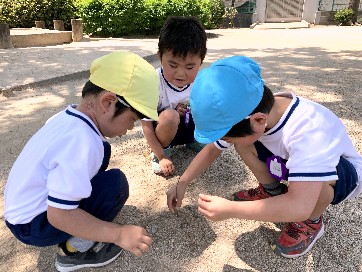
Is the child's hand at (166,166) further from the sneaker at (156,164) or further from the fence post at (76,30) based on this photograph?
the fence post at (76,30)

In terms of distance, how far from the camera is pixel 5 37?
6949 millimetres

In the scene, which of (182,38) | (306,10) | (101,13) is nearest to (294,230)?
(182,38)

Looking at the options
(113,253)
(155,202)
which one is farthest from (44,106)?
(113,253)

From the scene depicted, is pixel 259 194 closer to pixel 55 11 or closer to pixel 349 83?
pixel 349 83

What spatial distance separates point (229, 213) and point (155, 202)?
71 cm

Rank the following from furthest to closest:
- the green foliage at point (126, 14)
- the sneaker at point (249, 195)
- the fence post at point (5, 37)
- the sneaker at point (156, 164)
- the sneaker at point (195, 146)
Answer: the green foliage at point (126, 14) → the fence post at point (5, 37) → the sneaker at point (195, 146) → the sneaker at point (156, 164) → the sneaker at point (249, 195)

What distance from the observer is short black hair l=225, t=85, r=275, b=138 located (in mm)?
1273

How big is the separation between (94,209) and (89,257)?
9.3 inches

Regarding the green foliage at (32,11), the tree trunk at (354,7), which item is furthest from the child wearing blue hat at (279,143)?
the tree trunk at (354,7)

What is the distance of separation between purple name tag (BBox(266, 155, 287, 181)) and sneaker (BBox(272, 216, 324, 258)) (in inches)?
9.7

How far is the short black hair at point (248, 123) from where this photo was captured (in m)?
1.27

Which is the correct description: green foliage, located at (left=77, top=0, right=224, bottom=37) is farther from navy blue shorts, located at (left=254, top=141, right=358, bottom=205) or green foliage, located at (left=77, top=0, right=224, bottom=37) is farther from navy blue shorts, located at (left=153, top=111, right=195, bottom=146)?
navy blue shorts, located at (left=254, top=141, right=358, bottom=205)

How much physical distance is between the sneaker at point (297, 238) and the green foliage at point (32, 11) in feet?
32.1

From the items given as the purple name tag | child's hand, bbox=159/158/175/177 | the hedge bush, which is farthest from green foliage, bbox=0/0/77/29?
the purple name tag
